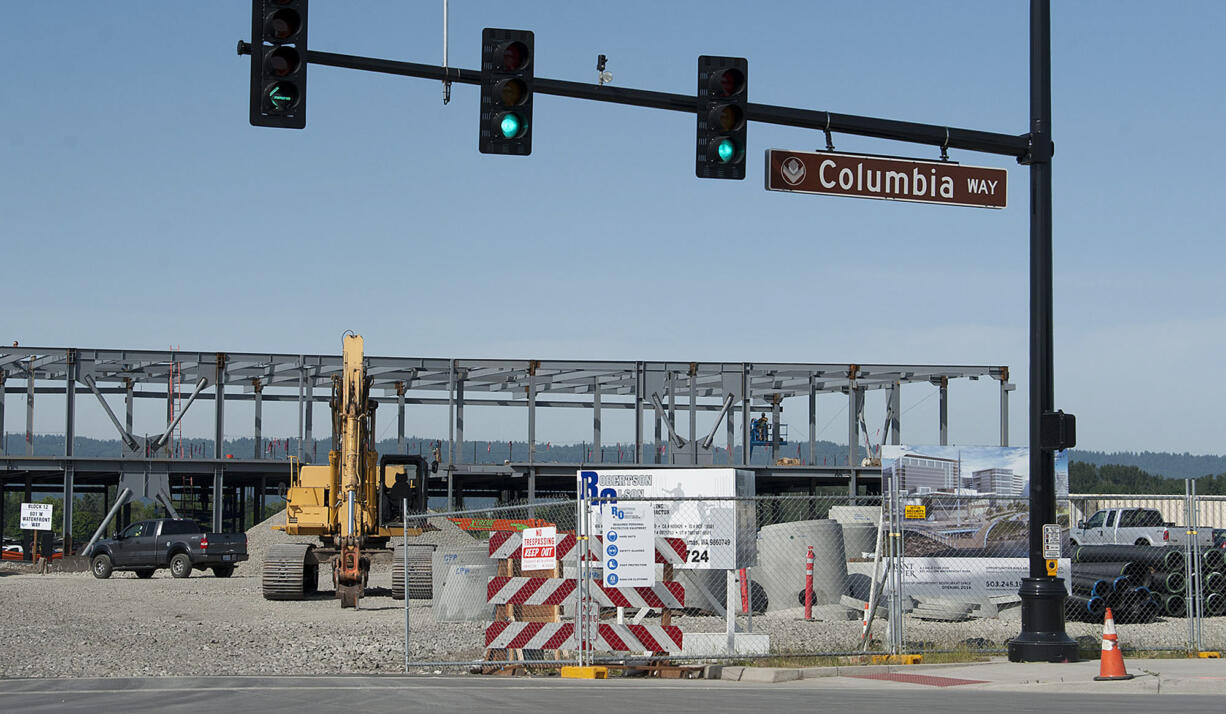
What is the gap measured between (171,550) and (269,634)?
19436mm

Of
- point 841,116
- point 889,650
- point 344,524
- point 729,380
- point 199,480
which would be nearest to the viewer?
point 841,116

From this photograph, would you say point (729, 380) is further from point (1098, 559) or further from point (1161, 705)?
point (1161, 705)

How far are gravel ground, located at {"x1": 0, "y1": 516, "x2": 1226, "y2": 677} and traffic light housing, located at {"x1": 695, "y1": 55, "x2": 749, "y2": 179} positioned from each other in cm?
637

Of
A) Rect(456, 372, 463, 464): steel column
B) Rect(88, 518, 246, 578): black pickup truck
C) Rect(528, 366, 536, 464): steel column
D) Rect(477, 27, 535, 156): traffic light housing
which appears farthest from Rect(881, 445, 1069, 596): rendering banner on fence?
Rect(456, 372, 463, 464): steel column

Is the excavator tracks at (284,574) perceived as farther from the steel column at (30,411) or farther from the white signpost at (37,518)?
the steel column at (30,411)

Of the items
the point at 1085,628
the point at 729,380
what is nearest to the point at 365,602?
the point at 1085,628

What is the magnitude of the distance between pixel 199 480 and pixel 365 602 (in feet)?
99.9

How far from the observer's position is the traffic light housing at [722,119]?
14102mm

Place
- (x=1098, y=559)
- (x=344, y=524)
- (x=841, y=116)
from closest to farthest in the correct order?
(x=841, y=116) → (x=1098, y=559) → (x=344, y=524)

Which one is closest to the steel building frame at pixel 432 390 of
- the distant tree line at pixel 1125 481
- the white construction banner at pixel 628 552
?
the white construction banner at pixel 628 552

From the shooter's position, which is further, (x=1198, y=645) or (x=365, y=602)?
(x=365, y=602)

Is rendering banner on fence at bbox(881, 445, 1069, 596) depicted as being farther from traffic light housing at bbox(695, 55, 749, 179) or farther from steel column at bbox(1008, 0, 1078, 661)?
traffic light housing at bbox(695, 55, 749, 179)

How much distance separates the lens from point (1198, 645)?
1691cm

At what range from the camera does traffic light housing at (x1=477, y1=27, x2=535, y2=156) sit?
44.1ft
